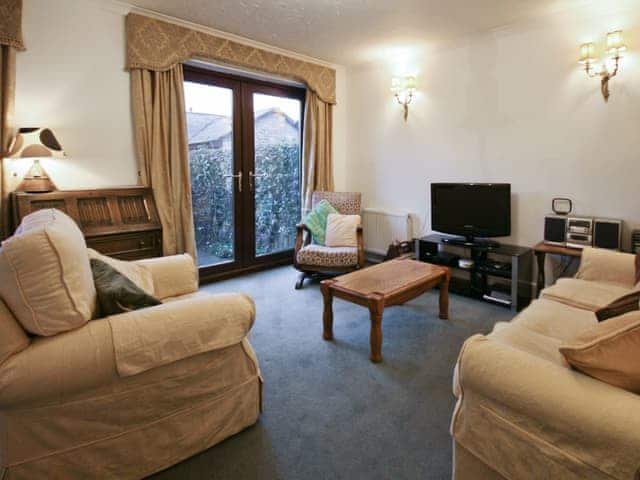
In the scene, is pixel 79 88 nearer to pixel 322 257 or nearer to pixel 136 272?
pixel 136 272

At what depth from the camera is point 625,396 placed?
1.06 metres

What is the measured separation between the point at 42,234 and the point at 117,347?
49cm

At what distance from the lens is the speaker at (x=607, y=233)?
10.1ft

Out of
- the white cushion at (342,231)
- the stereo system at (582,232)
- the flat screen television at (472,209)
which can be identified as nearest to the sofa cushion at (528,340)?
the stereo system at (582,232)

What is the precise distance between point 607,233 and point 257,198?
136 inches

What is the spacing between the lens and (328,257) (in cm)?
396

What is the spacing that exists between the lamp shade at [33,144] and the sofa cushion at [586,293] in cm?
349

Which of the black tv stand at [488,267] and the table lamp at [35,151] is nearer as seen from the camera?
the table lamp at [35,151]

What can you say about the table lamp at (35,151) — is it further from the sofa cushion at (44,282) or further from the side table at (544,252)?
the side table at (544,252)

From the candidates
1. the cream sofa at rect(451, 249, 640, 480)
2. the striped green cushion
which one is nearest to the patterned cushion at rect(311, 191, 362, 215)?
the striped green cushion

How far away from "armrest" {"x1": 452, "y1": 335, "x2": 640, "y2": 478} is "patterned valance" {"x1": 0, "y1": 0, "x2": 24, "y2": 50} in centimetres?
345

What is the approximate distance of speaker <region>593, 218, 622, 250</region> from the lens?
3068 millimetres

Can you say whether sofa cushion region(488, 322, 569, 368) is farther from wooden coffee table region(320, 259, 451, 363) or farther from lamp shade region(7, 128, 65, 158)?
lamp shade region(7, 128, 65, 158)

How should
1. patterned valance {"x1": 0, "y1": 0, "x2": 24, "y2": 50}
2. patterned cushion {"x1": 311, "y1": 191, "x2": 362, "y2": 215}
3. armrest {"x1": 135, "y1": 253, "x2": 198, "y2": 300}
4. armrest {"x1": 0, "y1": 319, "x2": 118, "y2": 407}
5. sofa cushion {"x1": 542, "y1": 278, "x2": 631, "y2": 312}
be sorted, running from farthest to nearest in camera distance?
patterned cushion {"x1": 311, "y1": 191, "x2": 362, "y2": 215} < patterned valance {"x1": 0, "y1": 0, "x2": 24, "y2": 50} < armrest {"x1": 135, "y1": 253, "x2": 198, "y2": 300} < sofa cushion {"x1": 542, "y1": 278, "x2": 631, "y2": 312} < armrest {"x1": 0, "y1": 319, "x2": 118, "y2": 407}
